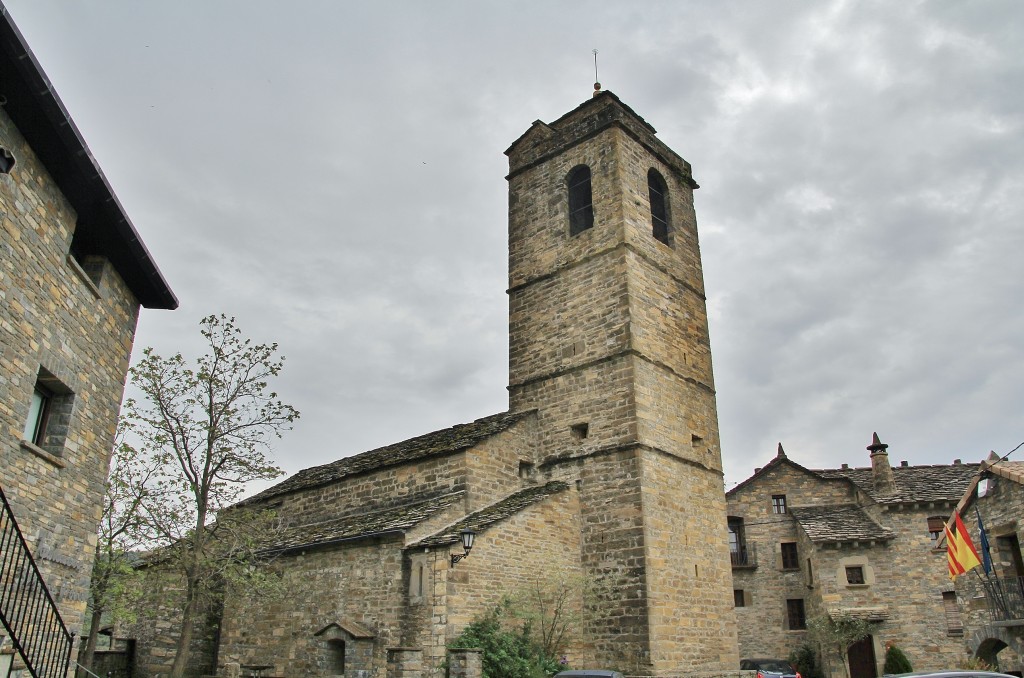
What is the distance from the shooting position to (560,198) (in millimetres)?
19781

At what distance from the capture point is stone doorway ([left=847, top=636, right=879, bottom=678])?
2423 cm

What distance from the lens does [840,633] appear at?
24.0 metres

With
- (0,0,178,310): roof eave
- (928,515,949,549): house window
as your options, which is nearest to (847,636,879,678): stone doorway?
(928,515,949,549): house window

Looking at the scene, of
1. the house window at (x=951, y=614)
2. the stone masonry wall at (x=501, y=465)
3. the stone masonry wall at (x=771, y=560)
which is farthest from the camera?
the stone masonry wall at (x=771, y=560)

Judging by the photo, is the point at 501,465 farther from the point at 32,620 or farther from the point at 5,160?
the point at 5,160

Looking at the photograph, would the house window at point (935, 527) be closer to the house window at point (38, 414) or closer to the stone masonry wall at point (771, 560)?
the stone masonry wall at point (771, 560)

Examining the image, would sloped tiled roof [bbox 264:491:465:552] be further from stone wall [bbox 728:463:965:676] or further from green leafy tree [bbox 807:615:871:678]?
stone wall [bbox 728:463:965:676]

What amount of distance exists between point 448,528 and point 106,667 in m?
12.6

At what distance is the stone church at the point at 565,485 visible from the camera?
555 inches

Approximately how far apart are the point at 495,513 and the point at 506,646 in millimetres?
2764

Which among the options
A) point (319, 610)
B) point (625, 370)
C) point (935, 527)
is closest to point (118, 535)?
point (319, 610)

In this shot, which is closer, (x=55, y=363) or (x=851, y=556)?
(x=55, y=363)

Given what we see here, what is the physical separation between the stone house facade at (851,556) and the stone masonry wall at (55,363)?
2187 cm

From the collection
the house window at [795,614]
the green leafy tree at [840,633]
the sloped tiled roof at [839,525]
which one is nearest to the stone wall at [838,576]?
the house window at [795,614]
